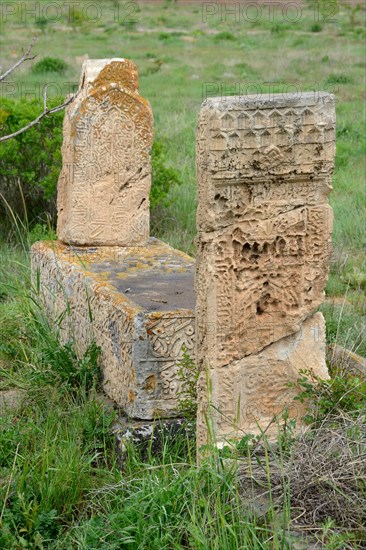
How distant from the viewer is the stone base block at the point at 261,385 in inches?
170

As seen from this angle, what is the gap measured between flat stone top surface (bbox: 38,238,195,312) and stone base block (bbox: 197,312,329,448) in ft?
3.42

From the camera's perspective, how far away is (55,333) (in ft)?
19.9

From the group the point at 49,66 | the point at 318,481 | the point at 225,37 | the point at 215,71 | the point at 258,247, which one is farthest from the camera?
the point at 225,37

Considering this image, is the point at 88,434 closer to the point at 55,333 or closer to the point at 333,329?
the point at 55,333

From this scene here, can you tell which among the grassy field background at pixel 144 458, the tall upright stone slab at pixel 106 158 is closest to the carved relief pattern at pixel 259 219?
the grassy field background at pixel 144 458

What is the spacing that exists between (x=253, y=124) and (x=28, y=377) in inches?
92.2

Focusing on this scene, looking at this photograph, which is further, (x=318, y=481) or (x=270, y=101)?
(x=270, y=101)

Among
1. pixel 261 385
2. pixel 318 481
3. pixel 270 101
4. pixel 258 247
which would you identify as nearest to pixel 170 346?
pixel 261 385

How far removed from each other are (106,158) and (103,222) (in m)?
0.41

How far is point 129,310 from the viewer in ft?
17.5

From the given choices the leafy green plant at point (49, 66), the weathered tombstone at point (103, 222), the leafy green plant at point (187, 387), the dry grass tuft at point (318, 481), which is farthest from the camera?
the leafy green plant at point (49, 66)

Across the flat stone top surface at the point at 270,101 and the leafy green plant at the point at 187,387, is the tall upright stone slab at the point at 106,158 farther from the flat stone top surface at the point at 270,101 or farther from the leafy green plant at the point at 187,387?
the flat stone top surface at the point at 270,101

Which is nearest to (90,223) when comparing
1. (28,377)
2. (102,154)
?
(102,154)

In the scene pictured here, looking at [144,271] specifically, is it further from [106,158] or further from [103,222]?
[106,158]
